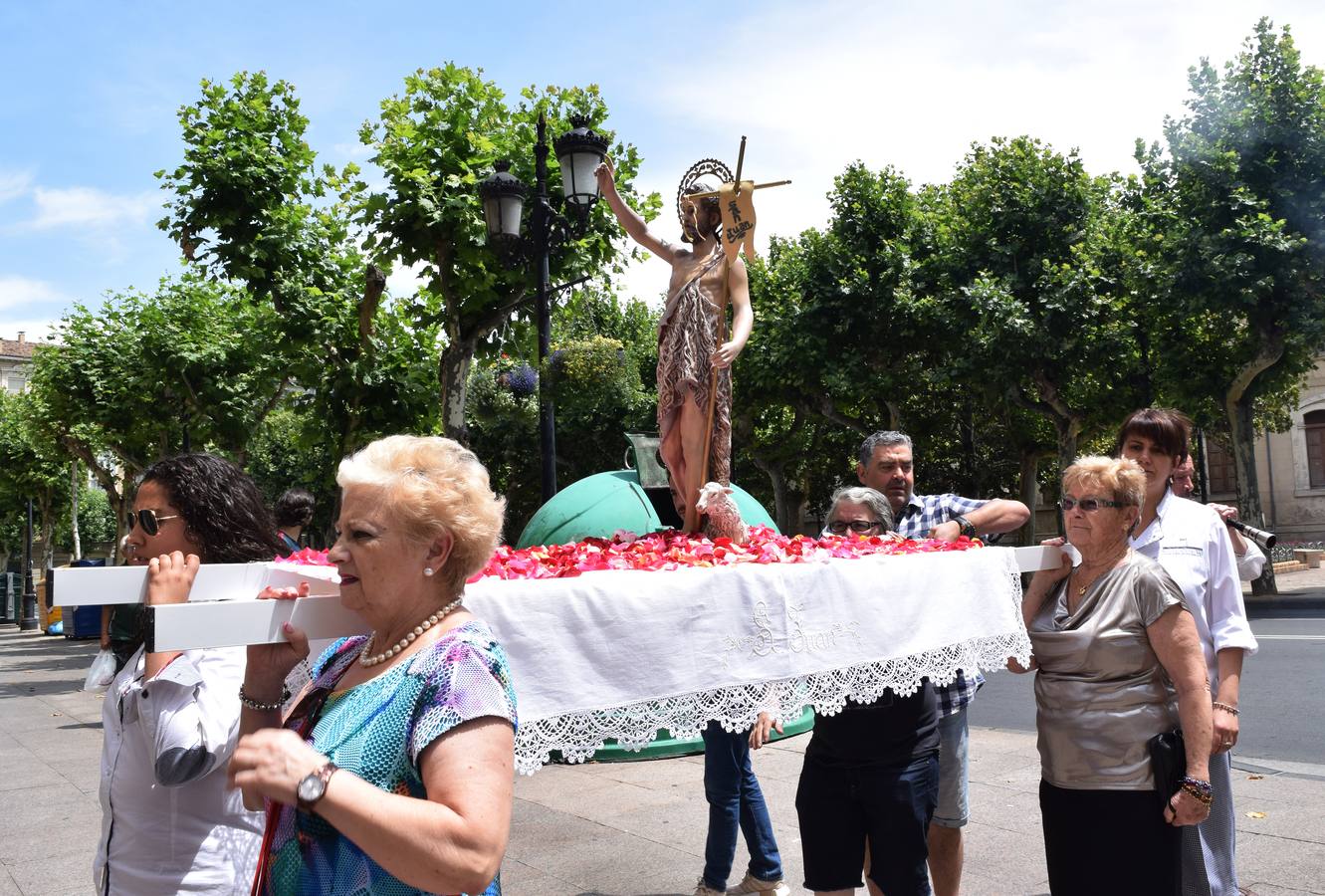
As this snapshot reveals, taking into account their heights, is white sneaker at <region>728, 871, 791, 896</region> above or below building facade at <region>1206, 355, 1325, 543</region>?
below

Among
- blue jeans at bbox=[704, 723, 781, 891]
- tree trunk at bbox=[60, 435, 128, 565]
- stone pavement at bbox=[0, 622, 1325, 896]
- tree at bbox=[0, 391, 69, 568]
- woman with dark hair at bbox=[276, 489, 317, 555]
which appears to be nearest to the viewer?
blue jeans at bbox=[704, 723, 781, 891]

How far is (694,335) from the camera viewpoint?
4.99 meters

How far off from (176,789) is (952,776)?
289 centimetres

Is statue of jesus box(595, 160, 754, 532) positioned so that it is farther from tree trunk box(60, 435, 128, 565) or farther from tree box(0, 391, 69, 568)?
tree box(0, 391, 69, 568)

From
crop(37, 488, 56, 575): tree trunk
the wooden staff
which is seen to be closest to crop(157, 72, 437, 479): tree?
the wooden staff

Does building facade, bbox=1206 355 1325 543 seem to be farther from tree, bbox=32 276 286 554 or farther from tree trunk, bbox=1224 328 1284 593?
tree, bbox=32 276 286 554

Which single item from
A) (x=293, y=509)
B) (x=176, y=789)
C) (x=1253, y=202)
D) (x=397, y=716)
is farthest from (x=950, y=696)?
(x=1253, y=202)

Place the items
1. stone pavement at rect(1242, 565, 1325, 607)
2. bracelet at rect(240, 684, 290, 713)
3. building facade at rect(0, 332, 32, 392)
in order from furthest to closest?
1. building facade at rect(0, 332, 32, 392)
2. stone pavement at rect(1242, 565, 1325, 607)
3. bracelet at rect(240, 684, 290, 713)

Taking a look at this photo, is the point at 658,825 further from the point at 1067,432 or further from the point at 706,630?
the point at 1067,432

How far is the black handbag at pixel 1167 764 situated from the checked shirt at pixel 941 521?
→ 94 cm

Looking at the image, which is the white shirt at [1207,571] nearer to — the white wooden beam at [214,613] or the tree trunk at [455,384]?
the white wooden beam at [214,613]

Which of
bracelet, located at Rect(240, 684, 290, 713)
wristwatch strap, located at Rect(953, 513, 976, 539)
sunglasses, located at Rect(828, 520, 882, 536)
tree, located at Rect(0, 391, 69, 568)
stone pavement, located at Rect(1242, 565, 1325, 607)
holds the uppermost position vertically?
tree, located at Rect(0, 391, 69, 568)

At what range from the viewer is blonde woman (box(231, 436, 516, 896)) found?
5.44ft

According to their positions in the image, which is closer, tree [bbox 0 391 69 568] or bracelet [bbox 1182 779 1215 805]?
bracelet [bbox 1182 779 1215 805]
